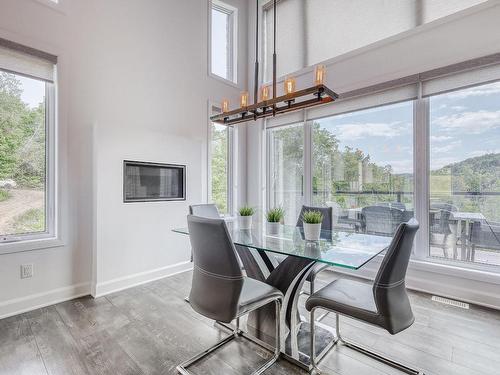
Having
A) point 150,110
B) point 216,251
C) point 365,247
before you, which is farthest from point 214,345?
point 150,110

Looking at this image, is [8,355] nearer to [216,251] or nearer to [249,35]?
[216,251]

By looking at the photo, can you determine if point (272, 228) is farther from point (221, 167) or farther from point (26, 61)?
point (26, 61)

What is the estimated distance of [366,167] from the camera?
11.6 feet

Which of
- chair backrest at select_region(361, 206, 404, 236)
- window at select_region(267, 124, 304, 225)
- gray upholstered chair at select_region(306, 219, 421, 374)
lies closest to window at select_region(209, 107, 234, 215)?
window at select_region(267, 124, 304, 225)

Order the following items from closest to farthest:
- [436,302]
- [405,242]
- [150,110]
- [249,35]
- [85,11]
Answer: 1. [405,242]
2. [436,302]
3. [85,11]
4. [150,110]
5. [249,35]

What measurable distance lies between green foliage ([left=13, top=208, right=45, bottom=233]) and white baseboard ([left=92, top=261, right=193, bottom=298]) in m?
0.84

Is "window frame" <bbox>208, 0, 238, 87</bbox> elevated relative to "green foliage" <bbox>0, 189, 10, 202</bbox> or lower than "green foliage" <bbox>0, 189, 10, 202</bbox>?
elevated

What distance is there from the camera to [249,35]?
4852 mm

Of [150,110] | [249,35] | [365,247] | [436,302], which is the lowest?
[436,302]

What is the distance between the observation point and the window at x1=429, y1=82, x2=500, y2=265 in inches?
107

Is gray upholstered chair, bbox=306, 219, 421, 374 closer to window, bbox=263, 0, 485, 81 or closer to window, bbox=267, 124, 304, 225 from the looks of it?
window, bbox=267, 124, 304, 225

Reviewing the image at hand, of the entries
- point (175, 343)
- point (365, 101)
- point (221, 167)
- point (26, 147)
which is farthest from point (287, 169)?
point (26, 147)

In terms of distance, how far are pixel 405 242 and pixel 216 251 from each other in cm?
104

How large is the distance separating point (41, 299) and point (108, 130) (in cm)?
183
